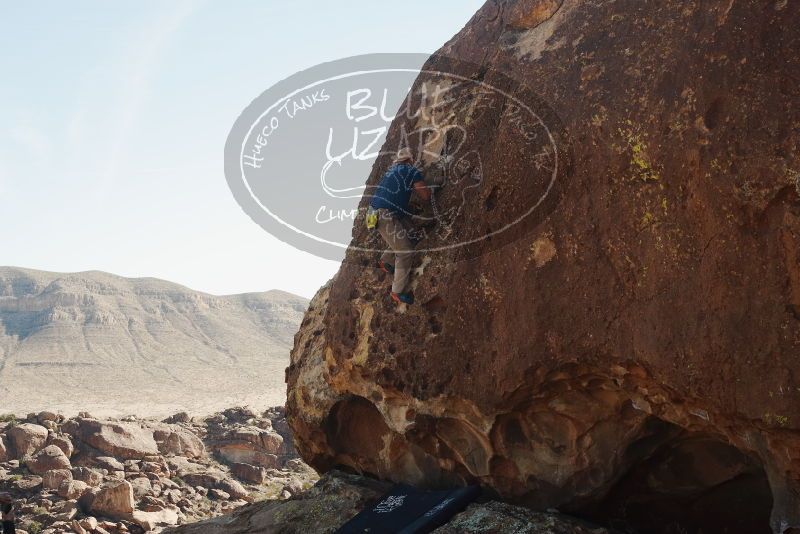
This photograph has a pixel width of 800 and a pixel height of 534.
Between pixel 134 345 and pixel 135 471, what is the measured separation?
39.2 meters

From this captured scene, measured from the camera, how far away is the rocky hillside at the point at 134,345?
39812 mm

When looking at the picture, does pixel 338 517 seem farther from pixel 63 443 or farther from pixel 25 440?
pixel 25 440

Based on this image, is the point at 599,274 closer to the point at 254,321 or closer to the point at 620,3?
the point at 620,3

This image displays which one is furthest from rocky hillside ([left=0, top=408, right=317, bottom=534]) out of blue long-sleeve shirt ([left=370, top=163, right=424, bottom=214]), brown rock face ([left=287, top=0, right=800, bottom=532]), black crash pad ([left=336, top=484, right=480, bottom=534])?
blue long-sleeve shirt ([left=370, top=163, right=424, bottom=214])

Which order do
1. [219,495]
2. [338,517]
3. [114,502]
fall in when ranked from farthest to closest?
[219,495]
[114,502]
[338,517]

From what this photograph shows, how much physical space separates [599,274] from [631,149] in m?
0.95

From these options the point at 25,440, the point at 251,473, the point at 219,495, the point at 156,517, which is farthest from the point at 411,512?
the point at 25,440

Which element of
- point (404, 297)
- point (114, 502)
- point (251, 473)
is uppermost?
point (404, 297)

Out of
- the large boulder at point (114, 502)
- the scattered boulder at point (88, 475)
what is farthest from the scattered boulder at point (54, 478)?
→ the large boulder at point (114, 502)

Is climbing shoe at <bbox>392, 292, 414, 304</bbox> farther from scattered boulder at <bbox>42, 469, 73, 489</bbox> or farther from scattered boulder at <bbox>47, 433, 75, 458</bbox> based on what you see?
scattered boulder at <bbox>47, 433, 75, 458</bbox>

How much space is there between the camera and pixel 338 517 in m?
7.70

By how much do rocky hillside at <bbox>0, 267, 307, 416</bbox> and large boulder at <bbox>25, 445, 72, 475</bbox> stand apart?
17738mm

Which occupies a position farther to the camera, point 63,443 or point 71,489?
point 63,443

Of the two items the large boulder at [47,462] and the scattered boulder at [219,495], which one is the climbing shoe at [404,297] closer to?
the scattered boulder at [219,495]
